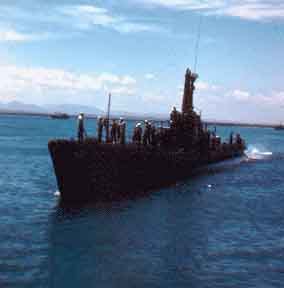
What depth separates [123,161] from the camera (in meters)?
32.7

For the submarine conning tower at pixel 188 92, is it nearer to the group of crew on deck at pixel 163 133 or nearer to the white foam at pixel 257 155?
the group of crew on deck at pixel 163 133

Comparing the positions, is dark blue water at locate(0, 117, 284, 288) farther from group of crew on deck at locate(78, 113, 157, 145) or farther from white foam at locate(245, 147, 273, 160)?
white foam at locate(245, 147, 273, 160)

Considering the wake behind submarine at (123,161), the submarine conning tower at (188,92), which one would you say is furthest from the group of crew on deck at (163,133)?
the submarine conning tower at (188,92)

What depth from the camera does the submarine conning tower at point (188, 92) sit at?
51344mm

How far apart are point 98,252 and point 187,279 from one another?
4.34 meters

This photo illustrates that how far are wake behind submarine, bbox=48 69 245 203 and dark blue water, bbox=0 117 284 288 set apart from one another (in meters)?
1.84

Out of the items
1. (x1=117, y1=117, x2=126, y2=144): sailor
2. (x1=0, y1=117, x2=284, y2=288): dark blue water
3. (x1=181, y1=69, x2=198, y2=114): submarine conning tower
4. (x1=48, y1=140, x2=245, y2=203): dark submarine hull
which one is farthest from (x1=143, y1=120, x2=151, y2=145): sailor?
(x1=181, y1=69, x2=198, y2=114): submarine conning tower

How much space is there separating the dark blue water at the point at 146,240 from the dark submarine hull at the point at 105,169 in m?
1.68

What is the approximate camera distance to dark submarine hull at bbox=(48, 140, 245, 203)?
95.8 feet

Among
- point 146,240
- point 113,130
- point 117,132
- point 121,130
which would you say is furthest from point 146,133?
point 146,240

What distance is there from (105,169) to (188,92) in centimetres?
2306

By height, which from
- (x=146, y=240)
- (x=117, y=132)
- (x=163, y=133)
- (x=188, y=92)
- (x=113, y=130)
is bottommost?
(x=146, y=240)

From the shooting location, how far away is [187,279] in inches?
710

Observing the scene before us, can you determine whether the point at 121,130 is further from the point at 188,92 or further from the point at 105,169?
the point at 188,92
